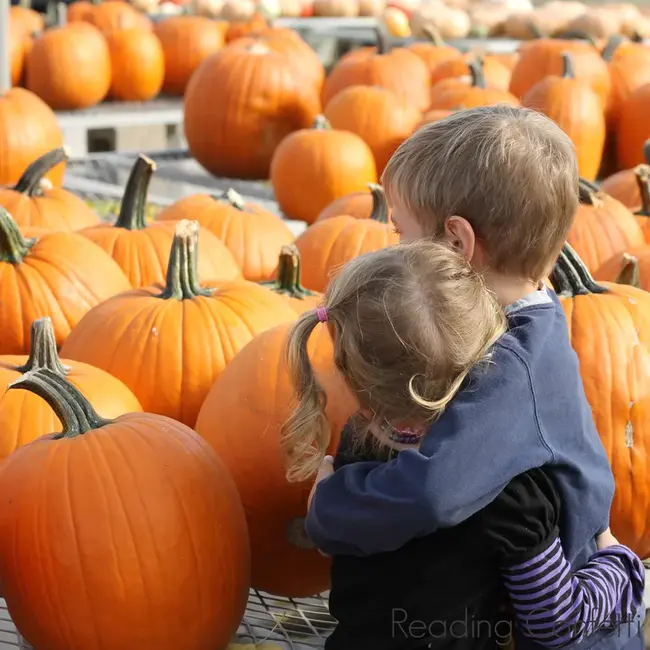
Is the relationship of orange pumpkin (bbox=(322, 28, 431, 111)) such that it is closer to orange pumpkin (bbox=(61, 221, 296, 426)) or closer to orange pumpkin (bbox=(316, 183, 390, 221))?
orange pumpkin (bbox=(316, 183, 390, 221))

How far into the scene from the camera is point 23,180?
355 cm

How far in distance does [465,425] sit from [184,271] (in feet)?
3.99

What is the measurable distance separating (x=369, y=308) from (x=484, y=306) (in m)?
0.17

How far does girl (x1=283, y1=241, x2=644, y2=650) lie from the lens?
153 centimetres

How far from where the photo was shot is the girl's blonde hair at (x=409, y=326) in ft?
4.99

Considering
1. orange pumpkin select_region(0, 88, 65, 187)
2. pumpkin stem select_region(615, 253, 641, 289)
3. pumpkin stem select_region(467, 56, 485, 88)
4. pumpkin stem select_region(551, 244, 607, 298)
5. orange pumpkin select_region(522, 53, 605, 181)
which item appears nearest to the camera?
pumpkin stem select_region(551, 244, 607, 298)

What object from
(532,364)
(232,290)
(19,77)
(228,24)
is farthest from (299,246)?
(228,24)

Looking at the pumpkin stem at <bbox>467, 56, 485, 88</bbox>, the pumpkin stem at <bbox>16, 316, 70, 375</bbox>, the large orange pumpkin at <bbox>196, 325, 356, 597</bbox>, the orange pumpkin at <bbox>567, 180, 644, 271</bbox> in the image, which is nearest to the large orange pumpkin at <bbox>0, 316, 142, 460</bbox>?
the pumpkin stem at <bbox>16, 316, 70, 375</bbox>

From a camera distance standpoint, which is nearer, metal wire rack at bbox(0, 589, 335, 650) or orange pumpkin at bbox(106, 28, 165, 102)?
metal wire rack at bbox(0, 589, 335, 650)

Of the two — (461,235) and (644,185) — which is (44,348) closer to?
(461,235)

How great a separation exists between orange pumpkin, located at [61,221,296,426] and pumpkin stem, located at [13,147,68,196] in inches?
38.3

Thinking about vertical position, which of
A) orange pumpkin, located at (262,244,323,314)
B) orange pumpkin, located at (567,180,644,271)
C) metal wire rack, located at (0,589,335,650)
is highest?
orange pumpkin, located at (262,244,323,314)

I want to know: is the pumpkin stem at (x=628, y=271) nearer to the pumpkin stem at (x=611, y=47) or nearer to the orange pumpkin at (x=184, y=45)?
the pumpkin stem at (x=611, y=47)

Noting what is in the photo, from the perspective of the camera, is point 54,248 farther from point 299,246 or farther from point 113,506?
point 113,506
